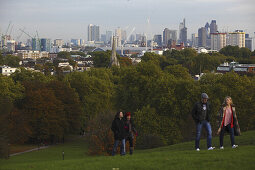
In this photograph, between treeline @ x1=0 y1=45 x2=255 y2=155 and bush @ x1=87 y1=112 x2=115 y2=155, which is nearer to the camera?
bush @ x1=87 y1=112 x2=115 y2=155

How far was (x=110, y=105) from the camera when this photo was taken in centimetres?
6762

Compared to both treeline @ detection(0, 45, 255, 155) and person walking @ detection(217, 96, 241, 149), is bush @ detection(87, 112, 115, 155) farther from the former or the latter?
person walking @ detection(217, 96, 241, 149)

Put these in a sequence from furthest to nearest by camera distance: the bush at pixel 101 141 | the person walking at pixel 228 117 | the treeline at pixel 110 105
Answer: the treeline at pixel 110 105, the bush at pixel 101 141, the person walking at pixel 228 117

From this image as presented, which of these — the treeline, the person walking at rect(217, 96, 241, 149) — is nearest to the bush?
the treeline

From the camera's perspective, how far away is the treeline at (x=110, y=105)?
45750mm

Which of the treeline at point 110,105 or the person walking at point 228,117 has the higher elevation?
the person walking at point 228,117

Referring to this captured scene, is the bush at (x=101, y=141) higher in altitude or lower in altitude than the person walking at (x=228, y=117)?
lower

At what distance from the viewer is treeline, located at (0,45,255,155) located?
4575cm

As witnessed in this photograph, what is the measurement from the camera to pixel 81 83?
238 feet

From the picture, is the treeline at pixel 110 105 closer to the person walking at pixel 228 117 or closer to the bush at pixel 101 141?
the bush at pixel 101 141

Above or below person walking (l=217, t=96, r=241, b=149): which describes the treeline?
below

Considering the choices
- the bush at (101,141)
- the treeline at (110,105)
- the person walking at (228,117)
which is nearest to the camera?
the person walking at (228,117)

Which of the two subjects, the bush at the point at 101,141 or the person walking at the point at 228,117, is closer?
the person walking at the point at 228,117

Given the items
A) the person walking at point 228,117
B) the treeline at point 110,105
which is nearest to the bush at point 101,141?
the treeline at point 110,105
